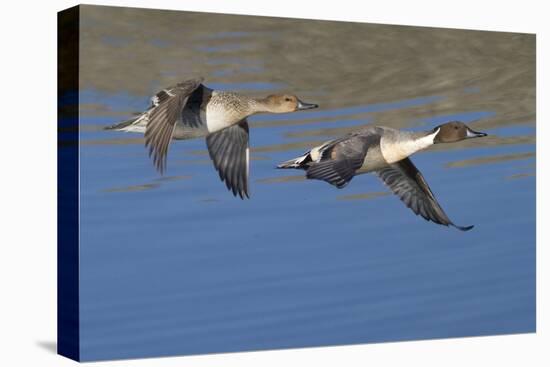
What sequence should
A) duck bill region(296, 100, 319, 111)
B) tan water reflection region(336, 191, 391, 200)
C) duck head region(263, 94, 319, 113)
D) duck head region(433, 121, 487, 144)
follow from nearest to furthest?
duck head region(263, 94, 319, 113)
duck bill region(296, 100, 319, 111)
tan water reflection region(336, 191, 391, 200)
duck head region(433, 121, 487, 144)

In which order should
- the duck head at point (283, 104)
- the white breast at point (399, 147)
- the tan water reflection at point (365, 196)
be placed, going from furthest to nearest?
the white breast at point (399, 147) → the tan water reflection at point (365, 196) → the duck head at point (283, 104)

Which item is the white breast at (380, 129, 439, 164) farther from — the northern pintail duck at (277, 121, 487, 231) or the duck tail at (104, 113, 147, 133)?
the duck tail at (104, 113, 147, 133)

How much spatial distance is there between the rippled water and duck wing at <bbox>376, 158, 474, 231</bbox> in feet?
0.22

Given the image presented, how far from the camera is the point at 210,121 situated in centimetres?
938

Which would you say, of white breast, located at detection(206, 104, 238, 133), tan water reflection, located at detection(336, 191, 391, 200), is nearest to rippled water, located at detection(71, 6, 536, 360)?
tan water reflection, located at detection(336, 191, 391, 200)

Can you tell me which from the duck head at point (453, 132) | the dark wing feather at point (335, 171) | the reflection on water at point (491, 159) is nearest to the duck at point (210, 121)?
the dark wing feather at point (335, 171)

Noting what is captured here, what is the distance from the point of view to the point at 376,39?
32.7ft

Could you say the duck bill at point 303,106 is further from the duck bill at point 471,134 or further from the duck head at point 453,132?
the duck bill at point 471,134

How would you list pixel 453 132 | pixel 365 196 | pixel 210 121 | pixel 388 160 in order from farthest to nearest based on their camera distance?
1. pixel 453 132
2. pixel 388 160
3. pixel 365 196
4. pixel 210 121

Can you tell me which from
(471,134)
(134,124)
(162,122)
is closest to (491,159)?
(471,134)

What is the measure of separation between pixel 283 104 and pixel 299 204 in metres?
0.73

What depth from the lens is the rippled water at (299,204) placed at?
8.99m

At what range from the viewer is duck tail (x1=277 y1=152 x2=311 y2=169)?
31.4ft

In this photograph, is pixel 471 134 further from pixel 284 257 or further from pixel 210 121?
pixel 210 121
